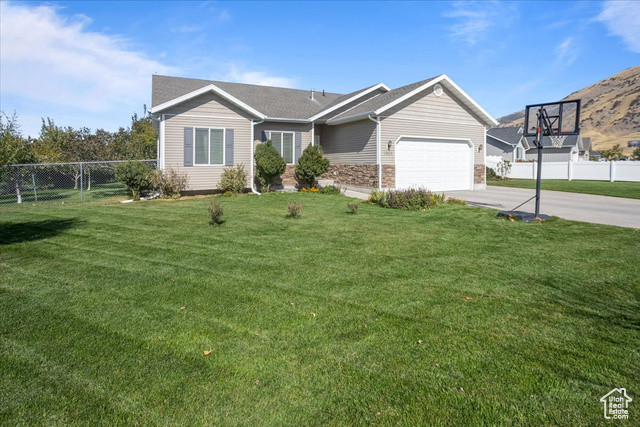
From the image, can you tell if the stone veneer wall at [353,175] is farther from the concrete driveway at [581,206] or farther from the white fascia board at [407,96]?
the concrete driveway at [581,206]

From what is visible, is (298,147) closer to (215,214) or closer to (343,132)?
(343,132)

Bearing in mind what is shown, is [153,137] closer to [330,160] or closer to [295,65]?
[295,65]

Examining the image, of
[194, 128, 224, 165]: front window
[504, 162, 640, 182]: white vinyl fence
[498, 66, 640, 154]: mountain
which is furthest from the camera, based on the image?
[498, 66, 640, 154]: mountain

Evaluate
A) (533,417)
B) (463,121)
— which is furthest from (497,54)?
(533,417)

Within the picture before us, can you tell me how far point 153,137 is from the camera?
28141 mm

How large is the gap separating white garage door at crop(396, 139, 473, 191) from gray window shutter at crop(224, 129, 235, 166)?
7060mm

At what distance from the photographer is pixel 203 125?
1502 cm

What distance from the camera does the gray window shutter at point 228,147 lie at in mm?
15492

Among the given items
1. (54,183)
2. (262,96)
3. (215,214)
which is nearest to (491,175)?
(262,96)

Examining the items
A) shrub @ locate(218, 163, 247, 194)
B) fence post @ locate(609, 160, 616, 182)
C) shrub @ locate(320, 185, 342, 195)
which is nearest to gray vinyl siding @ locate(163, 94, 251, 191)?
shrub @ locate(218, 163, 247, 194)

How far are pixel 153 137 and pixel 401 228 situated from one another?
82.0 ft

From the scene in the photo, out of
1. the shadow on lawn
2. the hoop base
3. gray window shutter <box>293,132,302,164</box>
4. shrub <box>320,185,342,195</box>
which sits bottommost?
the shadow on lawn

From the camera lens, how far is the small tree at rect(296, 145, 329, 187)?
1658cm

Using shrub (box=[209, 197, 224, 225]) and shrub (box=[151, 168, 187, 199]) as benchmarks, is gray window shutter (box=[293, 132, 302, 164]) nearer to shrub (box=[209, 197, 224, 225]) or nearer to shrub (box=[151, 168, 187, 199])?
shrub (box=[151, 168, 187, 199])
